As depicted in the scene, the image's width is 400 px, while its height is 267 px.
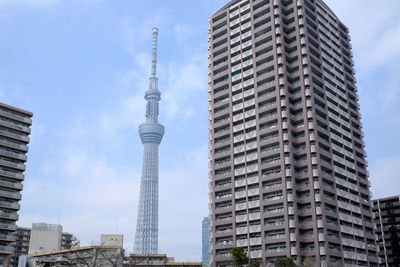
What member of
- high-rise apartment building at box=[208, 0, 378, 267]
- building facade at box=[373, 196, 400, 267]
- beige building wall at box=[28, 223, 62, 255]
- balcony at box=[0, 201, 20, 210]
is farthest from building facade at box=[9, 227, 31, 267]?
building facade at box=[373, 196, 400, 267]

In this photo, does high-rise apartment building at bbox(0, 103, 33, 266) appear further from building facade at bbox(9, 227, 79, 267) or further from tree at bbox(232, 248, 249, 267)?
building facade at bbox(9, 227, 79, 267)

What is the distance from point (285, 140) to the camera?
3501 inches

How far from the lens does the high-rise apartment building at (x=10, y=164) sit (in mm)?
96438

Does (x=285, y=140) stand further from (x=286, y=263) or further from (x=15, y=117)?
(x=15, y=117)

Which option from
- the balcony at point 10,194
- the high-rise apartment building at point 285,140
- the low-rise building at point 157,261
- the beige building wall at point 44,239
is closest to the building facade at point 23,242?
the beige building wall at point 44,239

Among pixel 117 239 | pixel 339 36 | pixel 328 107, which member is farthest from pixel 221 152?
pixel 117 239

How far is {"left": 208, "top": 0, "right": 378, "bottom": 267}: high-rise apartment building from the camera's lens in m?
84.1

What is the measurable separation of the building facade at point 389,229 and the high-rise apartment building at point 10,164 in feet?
302

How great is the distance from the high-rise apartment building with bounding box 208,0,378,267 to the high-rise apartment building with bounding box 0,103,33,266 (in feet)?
137

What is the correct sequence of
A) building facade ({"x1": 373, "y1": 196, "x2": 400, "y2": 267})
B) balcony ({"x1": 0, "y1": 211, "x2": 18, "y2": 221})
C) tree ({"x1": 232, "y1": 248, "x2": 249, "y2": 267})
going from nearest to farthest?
tree ({"x1": 232, "y1": 248, "x2": 249, "y2": 267}) → balcony ({"x1": 0, "y1": 211, "x2": 18, "y2": 221}) → building facade ({"x1": 373, "y1": 196, "x2": 400, "y2": 267})

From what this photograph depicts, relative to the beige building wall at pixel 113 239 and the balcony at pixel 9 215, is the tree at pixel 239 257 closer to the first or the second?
the balcony at pixel 9 215

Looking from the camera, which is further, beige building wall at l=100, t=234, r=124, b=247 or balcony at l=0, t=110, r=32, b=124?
beige building wall at l=100, t=234, r=124, b=247

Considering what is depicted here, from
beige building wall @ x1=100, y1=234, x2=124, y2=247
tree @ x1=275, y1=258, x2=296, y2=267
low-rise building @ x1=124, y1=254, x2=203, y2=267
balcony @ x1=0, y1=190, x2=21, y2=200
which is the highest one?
balcony @ x1=0, y1=190, x2=21, y2=200

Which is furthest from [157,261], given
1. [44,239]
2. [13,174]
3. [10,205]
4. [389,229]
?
[389,229]
